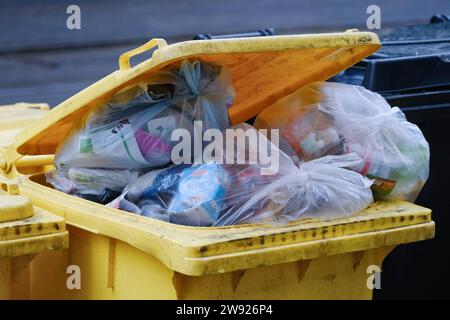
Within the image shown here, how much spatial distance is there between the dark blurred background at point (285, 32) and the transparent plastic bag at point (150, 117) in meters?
0.92

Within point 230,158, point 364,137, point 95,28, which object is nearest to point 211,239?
point 230,158

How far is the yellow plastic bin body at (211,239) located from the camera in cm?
245

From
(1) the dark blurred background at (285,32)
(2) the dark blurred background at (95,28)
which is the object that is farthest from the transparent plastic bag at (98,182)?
(2) the dark blurred background at (95,28)

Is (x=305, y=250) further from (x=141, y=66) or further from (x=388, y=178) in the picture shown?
(x=141, y=66)

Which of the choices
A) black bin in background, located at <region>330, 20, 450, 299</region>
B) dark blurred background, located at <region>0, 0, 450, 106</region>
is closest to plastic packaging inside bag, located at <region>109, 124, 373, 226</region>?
black bin in background, located at <region>330, 20, 450, 299</region>

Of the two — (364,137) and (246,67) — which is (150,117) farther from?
(364,137)

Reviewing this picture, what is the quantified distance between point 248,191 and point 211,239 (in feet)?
0.88

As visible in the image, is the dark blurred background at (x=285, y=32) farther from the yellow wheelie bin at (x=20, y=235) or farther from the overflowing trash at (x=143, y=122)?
the yellow wheelie bin at (x=20, y=235)

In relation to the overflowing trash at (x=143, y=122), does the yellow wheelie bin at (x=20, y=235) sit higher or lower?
lower

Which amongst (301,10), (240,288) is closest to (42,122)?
(240,288)

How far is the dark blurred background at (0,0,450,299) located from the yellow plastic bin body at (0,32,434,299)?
1.96 ft

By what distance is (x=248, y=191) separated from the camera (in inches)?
103

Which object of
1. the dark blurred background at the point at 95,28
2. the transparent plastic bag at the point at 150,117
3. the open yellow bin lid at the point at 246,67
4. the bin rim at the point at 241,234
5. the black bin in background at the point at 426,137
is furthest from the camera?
the dark blurred background at the point at 95,28

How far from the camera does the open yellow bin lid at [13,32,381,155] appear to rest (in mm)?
2525
